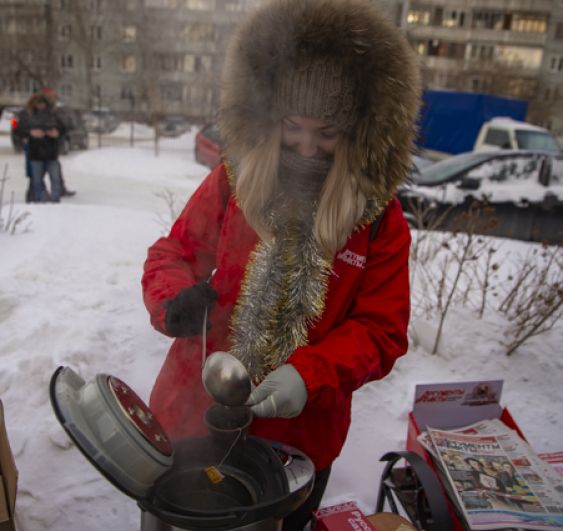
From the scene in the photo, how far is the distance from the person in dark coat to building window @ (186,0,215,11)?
4.11m

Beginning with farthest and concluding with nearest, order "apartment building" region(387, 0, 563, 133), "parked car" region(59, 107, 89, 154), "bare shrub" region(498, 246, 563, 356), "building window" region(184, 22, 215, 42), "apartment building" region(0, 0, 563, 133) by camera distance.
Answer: "parked car" region(59, 107, 89, 154)
"bare shrub" region(498, 246, 563, 356)
"apartment building" region(387, 0, 563, 133)
"apartment building" region(0, 0, 563, 133)
"building window" region(184, 22, 215, 42)

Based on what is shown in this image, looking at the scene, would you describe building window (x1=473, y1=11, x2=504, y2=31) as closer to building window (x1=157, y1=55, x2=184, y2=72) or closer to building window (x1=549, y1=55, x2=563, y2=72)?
building window (x1=549, y1=55, x2=563, y2=72)

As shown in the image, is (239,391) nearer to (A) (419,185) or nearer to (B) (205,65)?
(B) (205,65)

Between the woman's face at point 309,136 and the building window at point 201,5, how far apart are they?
3.34 feet

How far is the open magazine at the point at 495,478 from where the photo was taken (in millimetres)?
1492

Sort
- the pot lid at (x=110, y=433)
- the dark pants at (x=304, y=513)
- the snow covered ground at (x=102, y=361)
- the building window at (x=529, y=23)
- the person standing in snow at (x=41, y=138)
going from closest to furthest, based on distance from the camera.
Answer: the pot lid at (x=110, y=433), the dark pants at (x=304, y=513), the snow covered ground at (x=102, y=361), the building window at (x=529, y=23), the person standing in snow at (x=41, y=138)

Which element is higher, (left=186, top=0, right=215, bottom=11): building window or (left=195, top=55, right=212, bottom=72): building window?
(left=186, top=0, right=215, bottom=11): building window

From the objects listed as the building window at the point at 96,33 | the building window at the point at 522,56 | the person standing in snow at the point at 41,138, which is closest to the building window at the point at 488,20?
the building window at the point at 522,56

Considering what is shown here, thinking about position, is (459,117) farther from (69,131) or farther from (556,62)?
(556,62)

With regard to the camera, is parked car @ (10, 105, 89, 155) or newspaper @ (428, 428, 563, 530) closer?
newspaper @ (428, 428, 563, 530)

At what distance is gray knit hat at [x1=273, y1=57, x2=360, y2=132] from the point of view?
117cm

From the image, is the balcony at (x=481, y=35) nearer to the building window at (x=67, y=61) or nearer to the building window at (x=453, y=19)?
the building window at (x=453, y=19)

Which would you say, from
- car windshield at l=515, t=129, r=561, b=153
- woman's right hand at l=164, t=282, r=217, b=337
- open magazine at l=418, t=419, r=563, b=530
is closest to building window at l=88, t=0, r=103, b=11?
woman's right hand at l=164, t=282, r=217, b=337

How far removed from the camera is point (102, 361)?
2363mm
